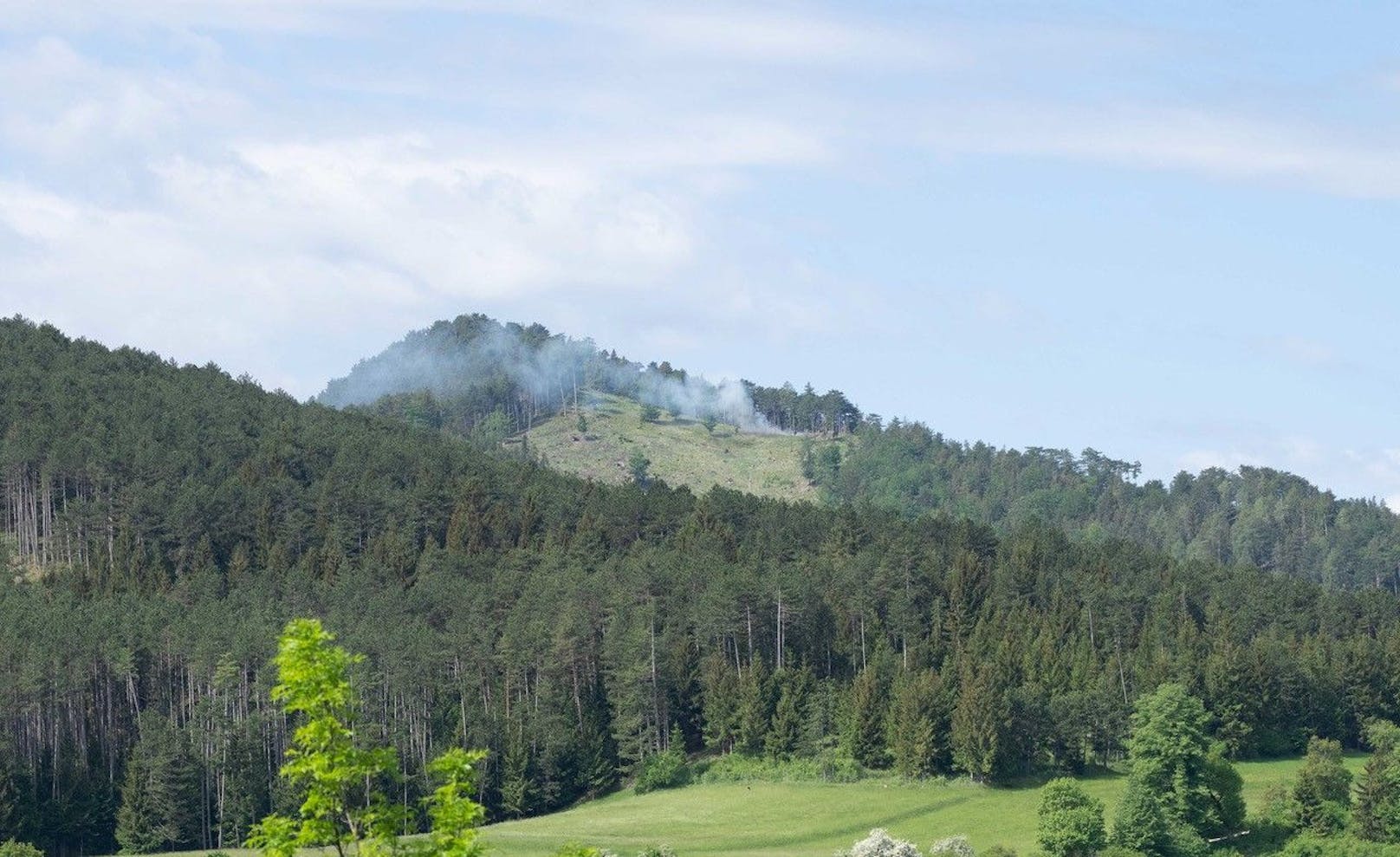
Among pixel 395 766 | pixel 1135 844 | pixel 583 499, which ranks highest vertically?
pixel 583 499

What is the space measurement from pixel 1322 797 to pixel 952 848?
24.8 meters

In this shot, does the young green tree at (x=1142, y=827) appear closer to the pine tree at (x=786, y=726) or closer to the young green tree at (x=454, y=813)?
the pine tree at (x=786, y=726)

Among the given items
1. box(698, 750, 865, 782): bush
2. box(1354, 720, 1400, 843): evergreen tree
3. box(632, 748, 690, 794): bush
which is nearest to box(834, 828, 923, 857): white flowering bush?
box(1354, 720, 1400, 843): evergreen tree

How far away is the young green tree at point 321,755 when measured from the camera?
26.9 metres

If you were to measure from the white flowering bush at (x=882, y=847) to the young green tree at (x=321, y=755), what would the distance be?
245 ft

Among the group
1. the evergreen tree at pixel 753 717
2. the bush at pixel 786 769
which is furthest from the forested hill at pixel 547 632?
the bush at pixel 786 769

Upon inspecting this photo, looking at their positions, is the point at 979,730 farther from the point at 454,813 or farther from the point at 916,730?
the point at 454,813

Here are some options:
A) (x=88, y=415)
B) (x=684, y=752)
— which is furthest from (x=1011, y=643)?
(x=88, y=415)

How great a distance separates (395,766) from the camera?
26484 mm

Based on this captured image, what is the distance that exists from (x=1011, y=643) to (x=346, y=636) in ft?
168

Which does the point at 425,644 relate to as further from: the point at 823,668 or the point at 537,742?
the point at 823,668

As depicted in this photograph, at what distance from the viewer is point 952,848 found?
342 ft

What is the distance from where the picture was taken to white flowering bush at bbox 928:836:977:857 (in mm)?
102438

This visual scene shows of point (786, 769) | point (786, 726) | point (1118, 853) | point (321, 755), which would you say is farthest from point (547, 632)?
point (321, 755)
